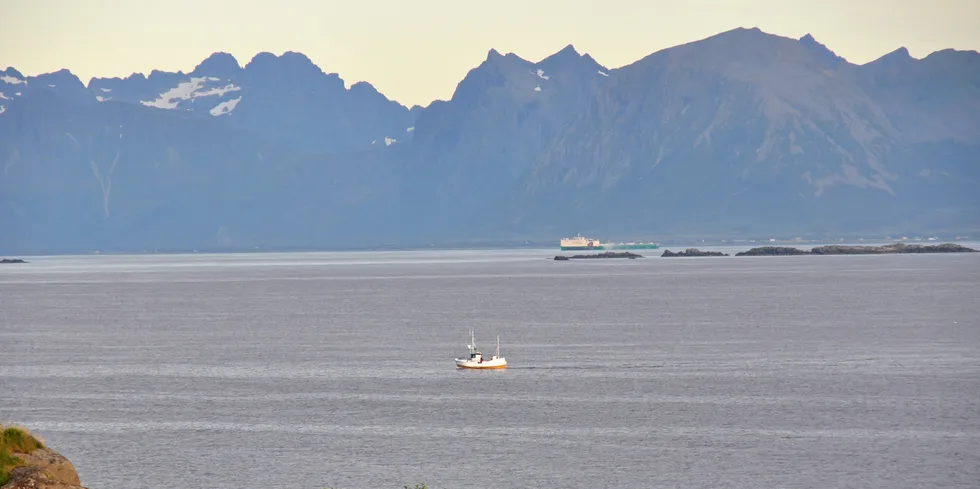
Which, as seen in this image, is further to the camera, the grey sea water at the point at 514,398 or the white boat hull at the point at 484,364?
the white boat hull at the point at 484,364

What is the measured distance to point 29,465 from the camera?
3262cm

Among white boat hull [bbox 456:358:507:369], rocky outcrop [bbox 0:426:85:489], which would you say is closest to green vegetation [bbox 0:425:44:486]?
rocky outcrop [bbox 0:426:85:489]

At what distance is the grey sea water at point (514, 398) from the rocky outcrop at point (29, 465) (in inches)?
413

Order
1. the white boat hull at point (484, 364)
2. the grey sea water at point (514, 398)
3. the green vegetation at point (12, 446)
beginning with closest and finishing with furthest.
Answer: the green vegetation at point (12, 446) → the grey sea water at point (514, 398) → the white boat hull at point (484, 364)

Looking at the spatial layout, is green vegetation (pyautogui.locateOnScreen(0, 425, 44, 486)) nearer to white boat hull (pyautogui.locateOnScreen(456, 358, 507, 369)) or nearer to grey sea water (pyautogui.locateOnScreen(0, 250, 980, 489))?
grey sea water (pyautogui.locateOnScreen(0, 250, 980, 489))

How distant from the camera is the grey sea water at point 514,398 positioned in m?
46.3

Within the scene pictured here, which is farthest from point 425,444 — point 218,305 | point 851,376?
point 218,305

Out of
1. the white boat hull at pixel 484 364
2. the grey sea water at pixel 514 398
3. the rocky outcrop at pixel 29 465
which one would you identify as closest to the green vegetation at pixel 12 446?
the rocky outcrop at pixel 29 465

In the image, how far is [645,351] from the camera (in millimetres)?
83250

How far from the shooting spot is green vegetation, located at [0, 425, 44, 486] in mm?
31892

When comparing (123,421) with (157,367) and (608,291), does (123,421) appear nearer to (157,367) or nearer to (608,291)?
(157,367)

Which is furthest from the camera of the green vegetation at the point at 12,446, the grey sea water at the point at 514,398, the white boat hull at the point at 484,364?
the white boat hull at the point at 484,364

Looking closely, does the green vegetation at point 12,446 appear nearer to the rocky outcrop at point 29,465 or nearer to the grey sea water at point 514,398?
the rocky outcrop at point 29,465

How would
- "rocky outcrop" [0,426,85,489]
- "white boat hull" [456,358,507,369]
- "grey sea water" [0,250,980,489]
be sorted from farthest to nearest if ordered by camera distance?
"white boat hull" [456,358,507,369] < "grey sea water" [0,250,980,489] < "rocky outcrop" [0,426,85,489]
